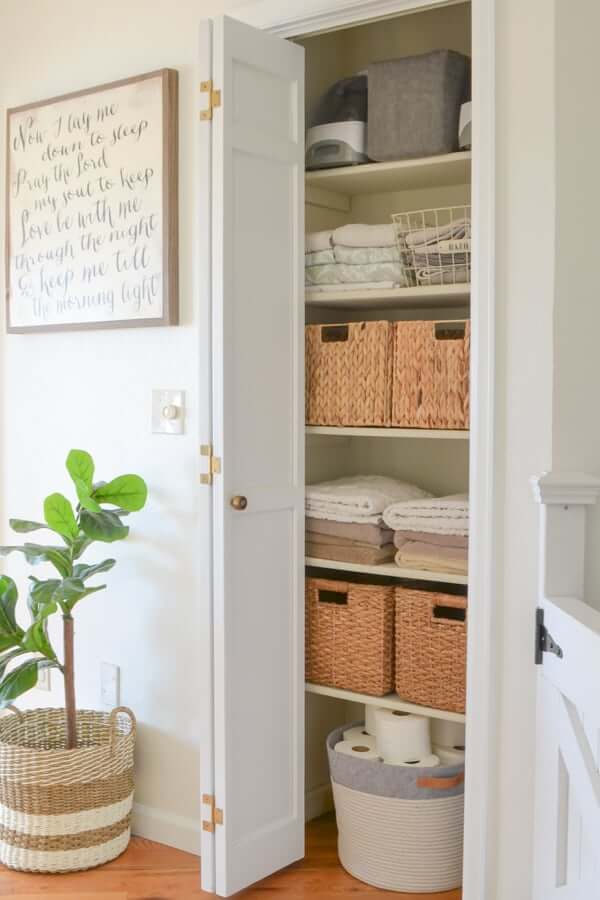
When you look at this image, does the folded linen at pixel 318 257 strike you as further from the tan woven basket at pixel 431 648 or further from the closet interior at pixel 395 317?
the tan woven basket at pixel 431 648

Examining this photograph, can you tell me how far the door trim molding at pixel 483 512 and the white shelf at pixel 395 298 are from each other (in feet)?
1.04

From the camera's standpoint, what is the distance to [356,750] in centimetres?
289

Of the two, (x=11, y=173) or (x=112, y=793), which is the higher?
(x=11, y=173)

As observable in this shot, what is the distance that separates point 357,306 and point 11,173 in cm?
114

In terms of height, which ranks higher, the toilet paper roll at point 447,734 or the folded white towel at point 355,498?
the folded white towel at point 355,498

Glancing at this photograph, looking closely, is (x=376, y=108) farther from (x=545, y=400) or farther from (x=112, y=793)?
(x=112, y=793)

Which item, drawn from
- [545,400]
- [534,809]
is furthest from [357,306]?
[534,809]

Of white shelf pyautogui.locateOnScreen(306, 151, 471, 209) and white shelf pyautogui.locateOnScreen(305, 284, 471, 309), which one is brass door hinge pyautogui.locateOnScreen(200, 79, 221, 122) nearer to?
white shelf pyautogui.locateOnScreen(306, 151, 471, 209)

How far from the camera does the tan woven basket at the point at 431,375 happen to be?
265 centimetres

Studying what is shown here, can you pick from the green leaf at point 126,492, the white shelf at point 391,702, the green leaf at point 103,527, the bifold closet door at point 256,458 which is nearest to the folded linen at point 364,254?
the bifold closet door at point 256,458

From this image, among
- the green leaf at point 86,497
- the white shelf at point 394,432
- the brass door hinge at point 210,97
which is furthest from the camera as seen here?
the green leaf at point 86,497

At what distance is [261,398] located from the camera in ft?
8.91

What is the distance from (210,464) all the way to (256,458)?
0.45 ft

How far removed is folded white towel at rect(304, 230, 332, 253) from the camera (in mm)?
2871
